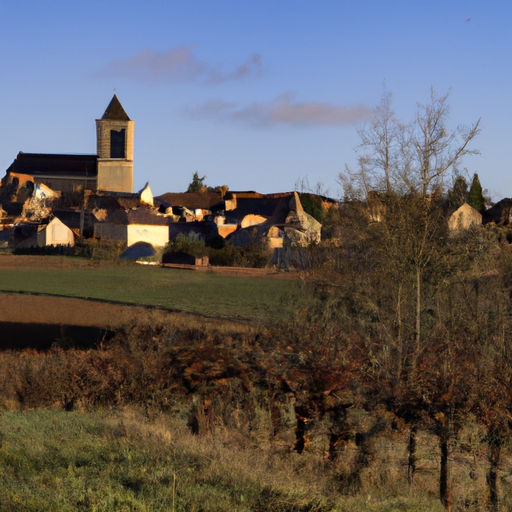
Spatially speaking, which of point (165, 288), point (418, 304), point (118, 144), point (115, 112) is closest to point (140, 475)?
point (418, 304)

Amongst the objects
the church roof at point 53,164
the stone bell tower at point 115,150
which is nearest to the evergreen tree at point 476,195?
the stone bell tower at point 115,150

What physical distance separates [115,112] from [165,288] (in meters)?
52.4

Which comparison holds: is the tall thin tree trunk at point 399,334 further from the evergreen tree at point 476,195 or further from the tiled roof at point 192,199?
the tiled roof at point 192,199

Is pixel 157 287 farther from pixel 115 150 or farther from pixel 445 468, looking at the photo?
pixel 115 150

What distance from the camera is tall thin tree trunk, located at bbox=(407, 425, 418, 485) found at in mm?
10430

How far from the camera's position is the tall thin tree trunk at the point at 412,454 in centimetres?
1043

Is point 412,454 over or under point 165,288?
under

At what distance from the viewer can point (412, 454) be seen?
35.3ft

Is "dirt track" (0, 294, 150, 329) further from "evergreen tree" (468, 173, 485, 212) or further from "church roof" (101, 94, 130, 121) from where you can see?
"church roof" (101, 94, 130, 121)

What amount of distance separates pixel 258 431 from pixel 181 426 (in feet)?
4.29

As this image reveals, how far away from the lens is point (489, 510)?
984 cm

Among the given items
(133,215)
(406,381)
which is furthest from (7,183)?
(406,381)

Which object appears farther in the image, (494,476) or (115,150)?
(115,150)

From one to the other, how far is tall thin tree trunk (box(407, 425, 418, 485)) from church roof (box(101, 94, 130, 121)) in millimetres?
68382
